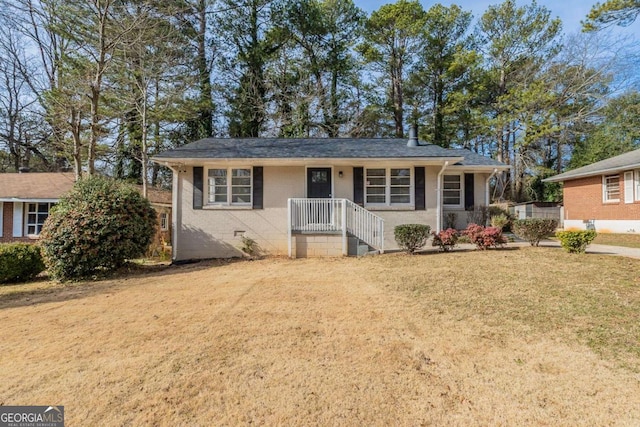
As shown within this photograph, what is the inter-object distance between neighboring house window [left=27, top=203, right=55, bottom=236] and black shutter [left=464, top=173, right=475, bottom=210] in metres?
19.2

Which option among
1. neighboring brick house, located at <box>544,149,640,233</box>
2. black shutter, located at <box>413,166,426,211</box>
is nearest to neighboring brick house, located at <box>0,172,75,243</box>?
black shutter, located at <box>413,166,426,211</box>

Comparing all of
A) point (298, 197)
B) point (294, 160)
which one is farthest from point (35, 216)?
point (294, 160)

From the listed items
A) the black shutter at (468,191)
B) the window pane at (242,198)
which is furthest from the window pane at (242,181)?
the black shutter at (468,191)

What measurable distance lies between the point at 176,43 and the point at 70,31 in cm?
481

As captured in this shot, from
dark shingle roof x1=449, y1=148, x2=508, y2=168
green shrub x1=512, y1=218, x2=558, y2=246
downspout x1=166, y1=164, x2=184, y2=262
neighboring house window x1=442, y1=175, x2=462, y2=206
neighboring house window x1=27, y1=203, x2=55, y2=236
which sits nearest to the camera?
green shrub x1=512, y1=218, x2=558, y2=246

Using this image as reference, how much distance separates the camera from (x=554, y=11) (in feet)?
69.7

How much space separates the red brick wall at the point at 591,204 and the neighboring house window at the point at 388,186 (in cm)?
1082

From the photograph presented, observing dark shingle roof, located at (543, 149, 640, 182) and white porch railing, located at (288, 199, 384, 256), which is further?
dark shingle roof, located at (543, 149, 640, 182)

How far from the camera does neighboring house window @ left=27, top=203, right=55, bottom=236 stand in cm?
1566

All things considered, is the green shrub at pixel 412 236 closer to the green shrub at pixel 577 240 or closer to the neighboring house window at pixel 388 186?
the neighboring house window at pixel 388 186

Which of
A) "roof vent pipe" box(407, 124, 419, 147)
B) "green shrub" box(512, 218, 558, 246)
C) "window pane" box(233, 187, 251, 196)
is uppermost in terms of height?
"roof vent pipe" box(407, 124, 419, 147)

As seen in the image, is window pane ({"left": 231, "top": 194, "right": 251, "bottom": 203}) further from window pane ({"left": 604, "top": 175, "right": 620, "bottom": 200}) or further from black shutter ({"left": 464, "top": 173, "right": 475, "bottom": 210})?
window pane ({"left": 604, "top": 175, "right": 620, "bottom": 200})

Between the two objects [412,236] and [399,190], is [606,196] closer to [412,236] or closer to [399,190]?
[399,190]

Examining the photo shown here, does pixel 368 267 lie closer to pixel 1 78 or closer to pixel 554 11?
pixel 554 11
